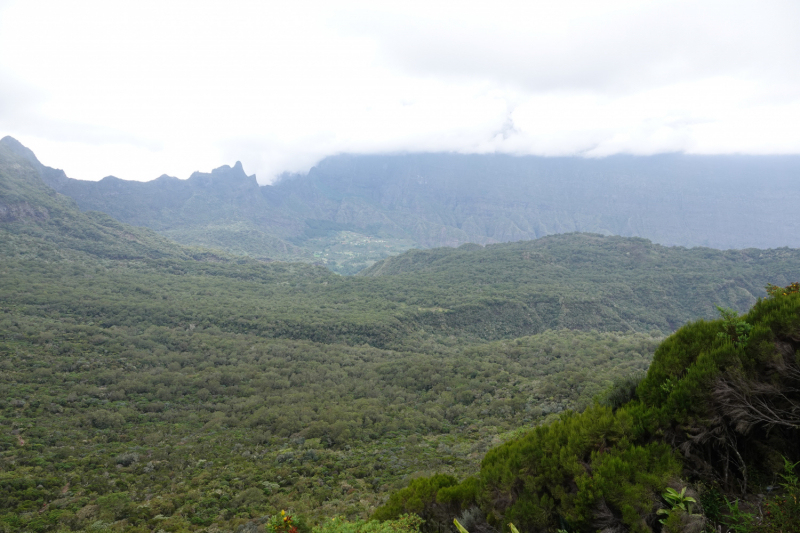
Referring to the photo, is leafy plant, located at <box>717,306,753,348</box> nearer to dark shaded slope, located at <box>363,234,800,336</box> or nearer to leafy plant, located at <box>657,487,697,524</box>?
leafy plant, located at <box>657,487,697,524</box>

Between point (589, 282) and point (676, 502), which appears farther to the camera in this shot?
point (589, 282)

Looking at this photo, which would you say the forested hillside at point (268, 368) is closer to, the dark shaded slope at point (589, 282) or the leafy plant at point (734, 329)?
the dark shaded slope at point (589, 282)

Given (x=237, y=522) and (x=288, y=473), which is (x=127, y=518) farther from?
(x=288, y=473)

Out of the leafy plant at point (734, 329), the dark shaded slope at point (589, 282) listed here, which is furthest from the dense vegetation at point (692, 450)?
the dark shaded slope at point (589, 282)

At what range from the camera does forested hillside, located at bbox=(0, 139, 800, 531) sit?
21.1 meters

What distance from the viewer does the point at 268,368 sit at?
47.8m

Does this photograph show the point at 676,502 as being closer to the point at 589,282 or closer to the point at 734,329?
the point at 734,329

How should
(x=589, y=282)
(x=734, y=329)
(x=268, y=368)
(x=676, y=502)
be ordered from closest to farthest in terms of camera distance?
(x=676, y=502)
(x=734, y=329)
(x=268, y=368)
(x=589, y=282)

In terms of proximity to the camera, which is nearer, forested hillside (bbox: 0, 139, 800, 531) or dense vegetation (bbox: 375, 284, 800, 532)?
dense vegetation (bbox: 375, 284, 800, 532)

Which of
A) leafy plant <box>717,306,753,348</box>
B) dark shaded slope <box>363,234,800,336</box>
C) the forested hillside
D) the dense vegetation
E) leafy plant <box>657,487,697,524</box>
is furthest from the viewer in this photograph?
dark shaded slope <box>363,234,800,336</box>

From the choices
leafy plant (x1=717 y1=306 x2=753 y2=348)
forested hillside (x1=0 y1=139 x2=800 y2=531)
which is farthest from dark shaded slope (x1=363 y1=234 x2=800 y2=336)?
leafy plant (x1=717 y1=306 x2=753 y2=348)

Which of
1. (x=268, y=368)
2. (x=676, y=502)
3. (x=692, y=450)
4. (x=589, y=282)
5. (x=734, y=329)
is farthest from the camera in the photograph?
(x=589, y=282)

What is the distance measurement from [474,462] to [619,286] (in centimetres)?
9868

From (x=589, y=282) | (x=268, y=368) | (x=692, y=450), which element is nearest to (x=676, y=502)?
(x=692, y=450)
